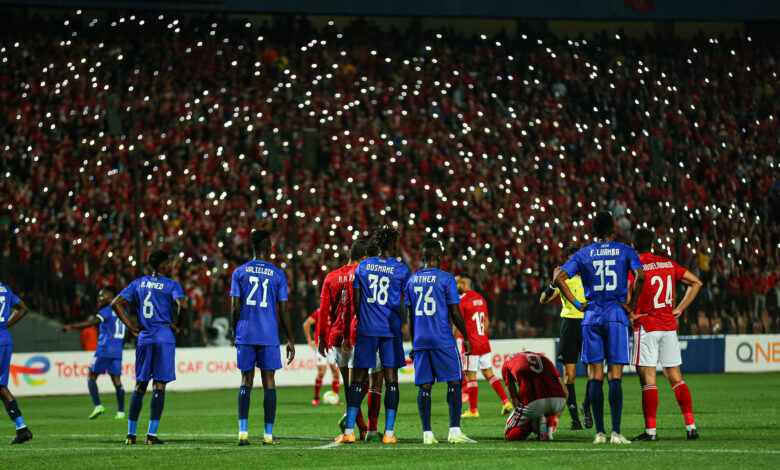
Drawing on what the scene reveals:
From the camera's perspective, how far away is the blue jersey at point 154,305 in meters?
13.1

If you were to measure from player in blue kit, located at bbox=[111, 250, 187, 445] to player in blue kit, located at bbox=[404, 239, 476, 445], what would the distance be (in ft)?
9.78

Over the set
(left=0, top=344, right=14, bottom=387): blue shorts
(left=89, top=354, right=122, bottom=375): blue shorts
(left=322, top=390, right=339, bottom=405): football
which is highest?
(left=0, top=344, right=14, bottom=387): blue shorts

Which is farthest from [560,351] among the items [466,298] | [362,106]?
[362,106]

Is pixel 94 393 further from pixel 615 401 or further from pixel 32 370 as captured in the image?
pixel 615 401

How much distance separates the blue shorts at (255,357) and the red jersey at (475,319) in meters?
5.06

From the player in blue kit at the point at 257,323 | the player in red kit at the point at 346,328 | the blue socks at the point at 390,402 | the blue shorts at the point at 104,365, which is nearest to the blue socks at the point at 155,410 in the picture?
the player in blue kit at the point at 257,323

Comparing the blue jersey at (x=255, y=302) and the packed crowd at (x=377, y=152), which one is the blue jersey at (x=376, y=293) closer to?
the blue jersey at (x=255, y=302)

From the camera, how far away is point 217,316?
26.3m

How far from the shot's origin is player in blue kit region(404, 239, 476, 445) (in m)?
11.8

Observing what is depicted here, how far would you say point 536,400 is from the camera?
12.4 metres

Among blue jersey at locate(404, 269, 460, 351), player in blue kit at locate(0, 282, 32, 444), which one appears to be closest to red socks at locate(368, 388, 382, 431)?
blue jersey at locate(404, 269, 460, 351)

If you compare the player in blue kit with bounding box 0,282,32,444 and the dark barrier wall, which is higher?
the dark barrier wall

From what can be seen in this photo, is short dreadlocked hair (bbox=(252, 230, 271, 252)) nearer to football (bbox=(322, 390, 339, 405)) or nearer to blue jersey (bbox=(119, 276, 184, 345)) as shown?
blue jersey (bbox=(119, 276, 184, 345))

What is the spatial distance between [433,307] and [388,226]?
4311mm
